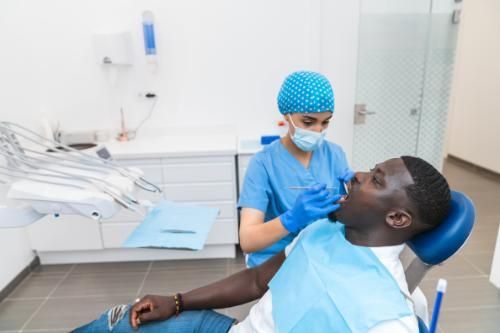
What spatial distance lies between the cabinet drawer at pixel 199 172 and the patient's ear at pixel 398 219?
1.52 meters

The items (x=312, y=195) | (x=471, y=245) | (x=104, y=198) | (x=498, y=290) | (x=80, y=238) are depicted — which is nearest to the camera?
(x=104, y=198)

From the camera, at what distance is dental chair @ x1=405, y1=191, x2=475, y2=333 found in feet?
2.41

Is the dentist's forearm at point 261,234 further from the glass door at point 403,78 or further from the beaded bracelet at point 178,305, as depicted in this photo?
the glass door at point 403,78

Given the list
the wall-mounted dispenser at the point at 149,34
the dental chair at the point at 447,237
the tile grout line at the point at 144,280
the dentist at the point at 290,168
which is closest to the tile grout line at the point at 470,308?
the dentist at the point at 290,168

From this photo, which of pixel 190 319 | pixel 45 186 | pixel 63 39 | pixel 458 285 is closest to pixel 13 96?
pixel 63 39

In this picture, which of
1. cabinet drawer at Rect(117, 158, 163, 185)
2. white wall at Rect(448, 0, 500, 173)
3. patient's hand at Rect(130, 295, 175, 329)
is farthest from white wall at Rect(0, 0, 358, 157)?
white wall at Rect(448, 0, 500, 173)

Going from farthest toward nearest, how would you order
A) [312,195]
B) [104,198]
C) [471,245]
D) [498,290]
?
[471,245]
[498,290]
[312,195]
[104,198]

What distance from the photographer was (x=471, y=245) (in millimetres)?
2551

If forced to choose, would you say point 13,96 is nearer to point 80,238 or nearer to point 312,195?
point 80,238

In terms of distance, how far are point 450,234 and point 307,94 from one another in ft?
1.91

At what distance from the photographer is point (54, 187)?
79 cm

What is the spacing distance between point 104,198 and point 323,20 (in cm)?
224

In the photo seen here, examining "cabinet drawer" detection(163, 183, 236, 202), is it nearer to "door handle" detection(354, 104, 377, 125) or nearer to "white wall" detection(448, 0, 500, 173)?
"door handle" detection(354, 104, 377, 125)

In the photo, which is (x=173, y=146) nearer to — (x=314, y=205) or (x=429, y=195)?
(x=314, y=205)
